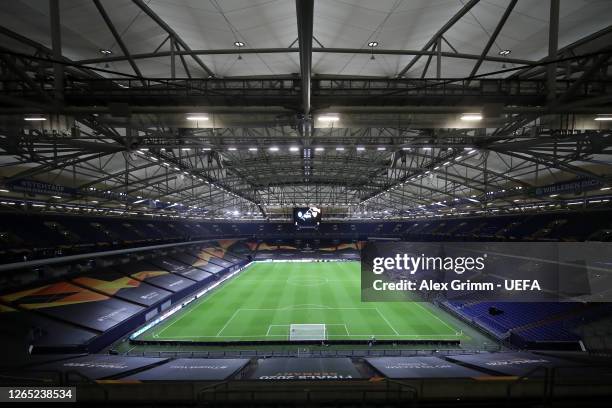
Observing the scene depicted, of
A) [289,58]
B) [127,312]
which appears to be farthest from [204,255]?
[289,58]

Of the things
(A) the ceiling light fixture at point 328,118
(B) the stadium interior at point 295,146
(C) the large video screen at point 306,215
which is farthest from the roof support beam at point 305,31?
(C) the large video screen at point 306,215

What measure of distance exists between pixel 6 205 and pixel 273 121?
86.3 feet

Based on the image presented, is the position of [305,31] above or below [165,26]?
below

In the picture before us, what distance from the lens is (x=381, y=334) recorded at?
20719 mm

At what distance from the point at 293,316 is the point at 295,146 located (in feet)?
57.8

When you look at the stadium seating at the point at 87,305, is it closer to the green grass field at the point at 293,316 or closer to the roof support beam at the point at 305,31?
the green grass field at the point at 293,316

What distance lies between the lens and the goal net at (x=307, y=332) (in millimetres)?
19750

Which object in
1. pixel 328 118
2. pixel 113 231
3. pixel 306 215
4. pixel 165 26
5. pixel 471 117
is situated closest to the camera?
pixel 471 117

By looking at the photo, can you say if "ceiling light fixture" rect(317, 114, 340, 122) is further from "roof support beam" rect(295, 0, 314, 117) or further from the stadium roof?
"roof support beam" rect(295, 0, 314, 117)

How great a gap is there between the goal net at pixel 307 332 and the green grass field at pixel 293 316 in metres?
0.49

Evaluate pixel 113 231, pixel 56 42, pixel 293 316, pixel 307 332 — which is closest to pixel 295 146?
pixel 56 42

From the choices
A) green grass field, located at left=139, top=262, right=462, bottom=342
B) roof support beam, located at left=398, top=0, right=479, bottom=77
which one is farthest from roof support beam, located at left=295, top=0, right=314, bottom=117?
green grass field, located at left=139, top=262, right=462, bottom=342

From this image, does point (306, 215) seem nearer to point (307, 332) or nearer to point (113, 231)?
point (307, 332)

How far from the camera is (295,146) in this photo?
12.3m
